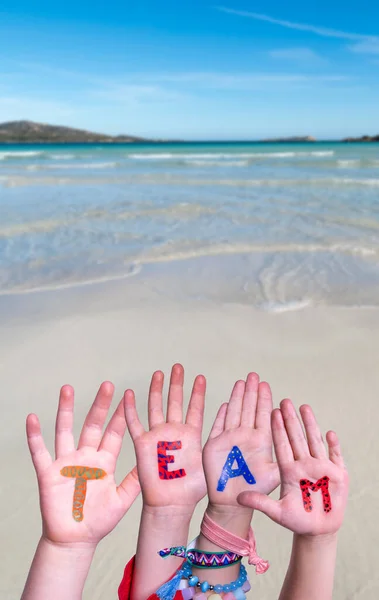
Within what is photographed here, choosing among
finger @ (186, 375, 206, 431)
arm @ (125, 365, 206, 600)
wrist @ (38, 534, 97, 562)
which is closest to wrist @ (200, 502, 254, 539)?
arm @ (125, 365, 206, 600)

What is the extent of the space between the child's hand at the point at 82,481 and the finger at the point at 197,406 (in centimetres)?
30

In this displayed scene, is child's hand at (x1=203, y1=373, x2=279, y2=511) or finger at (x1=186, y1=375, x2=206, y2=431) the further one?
finger at (x1=186, y1=375, x2=206, y2=431)

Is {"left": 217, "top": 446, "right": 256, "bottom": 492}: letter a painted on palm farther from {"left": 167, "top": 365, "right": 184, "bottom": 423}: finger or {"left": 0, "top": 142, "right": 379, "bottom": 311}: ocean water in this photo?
{"left": 0, "top": 142, "right": 379, "bottom": 311}: ocean water

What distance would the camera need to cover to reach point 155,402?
86.8 inches

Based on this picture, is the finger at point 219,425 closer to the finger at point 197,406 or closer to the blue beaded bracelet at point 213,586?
the finger at point 197,406

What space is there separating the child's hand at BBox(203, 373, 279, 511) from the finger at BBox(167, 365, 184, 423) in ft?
0.60

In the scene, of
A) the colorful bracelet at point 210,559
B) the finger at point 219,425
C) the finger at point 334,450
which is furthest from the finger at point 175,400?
the finger at point 334,450

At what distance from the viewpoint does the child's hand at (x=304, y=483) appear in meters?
1.72

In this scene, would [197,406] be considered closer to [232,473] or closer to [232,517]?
[232,473]

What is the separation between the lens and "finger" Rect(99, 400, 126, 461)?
6.75 ft

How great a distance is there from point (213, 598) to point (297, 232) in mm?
6712

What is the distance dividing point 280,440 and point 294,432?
6cm

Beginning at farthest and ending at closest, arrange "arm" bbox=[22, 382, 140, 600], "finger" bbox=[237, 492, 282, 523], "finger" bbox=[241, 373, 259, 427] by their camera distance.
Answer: "finger" bbox=[241, 373, 259, 427] → "arm" bbox=[22, 382, 140, 600] → "finger" bbox=[237, 492, 282, 523]

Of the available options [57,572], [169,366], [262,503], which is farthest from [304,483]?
[169,366]
